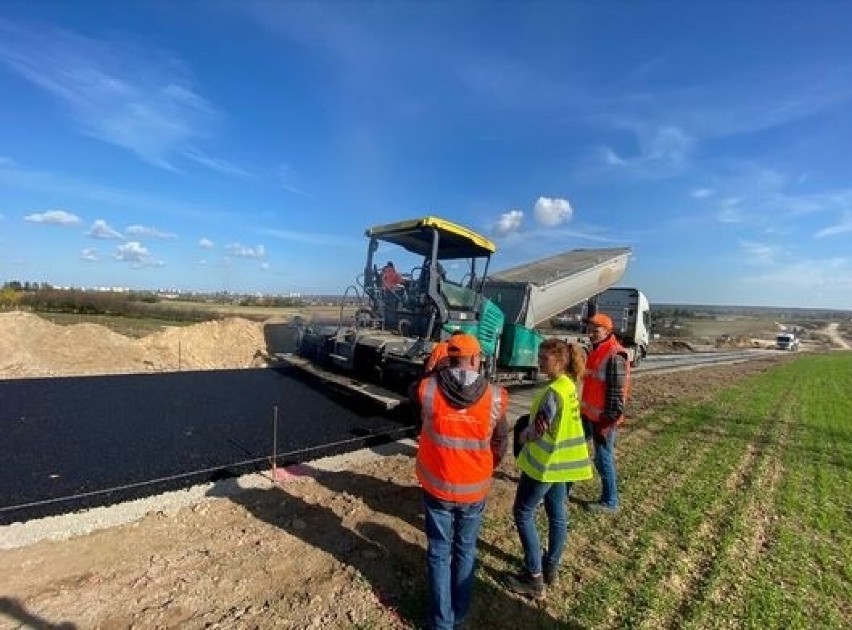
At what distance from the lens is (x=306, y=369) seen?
8.12 meters

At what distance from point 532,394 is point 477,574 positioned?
6774 millimetres

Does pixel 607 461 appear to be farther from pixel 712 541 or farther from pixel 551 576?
pixel 551 576

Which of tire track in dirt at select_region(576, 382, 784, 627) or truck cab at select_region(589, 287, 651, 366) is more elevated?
truck cab at select_region(589, 287, 651, 366)

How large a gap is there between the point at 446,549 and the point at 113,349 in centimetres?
1046

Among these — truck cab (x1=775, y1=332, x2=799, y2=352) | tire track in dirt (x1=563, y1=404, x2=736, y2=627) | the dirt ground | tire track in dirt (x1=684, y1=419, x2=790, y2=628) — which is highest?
the dirt ground

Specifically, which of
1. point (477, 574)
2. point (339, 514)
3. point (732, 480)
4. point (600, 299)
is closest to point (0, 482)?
point (339, 514)

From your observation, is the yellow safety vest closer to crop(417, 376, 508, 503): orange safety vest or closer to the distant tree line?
crop(417, 376, 508, 503): orange safety vest

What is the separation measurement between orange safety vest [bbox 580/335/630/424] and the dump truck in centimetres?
245

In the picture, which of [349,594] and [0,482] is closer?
[349,594]

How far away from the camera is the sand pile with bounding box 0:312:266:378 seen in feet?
31.9

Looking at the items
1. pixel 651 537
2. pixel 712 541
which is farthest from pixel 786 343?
pixel 651 537

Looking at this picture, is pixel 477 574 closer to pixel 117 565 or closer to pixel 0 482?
pixel 117 565

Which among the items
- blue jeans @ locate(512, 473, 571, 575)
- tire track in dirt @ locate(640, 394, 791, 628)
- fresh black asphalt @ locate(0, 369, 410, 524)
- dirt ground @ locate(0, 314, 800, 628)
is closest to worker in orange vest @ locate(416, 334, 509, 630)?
dirt ground @ locate(0, 314, 800, 628)

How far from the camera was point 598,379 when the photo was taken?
431 centimetres
